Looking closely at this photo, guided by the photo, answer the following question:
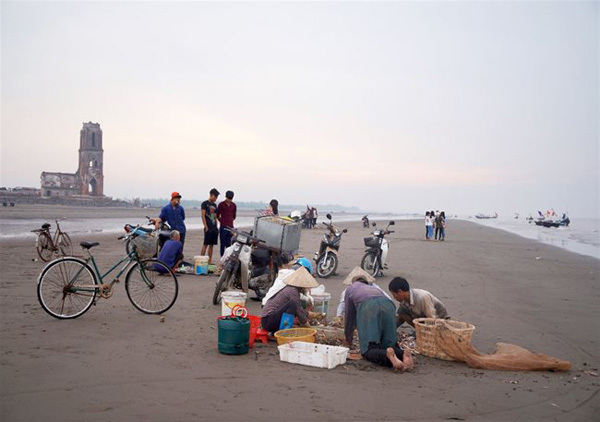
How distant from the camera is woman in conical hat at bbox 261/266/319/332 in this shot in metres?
6.68

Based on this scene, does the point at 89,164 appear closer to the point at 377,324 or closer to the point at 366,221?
the point at 366,221

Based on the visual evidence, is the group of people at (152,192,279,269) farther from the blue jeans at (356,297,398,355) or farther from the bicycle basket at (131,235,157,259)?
the blue jeans at (356,297,398,355)

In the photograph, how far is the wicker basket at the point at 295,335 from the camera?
604 cm

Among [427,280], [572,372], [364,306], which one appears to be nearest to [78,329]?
[364,306]

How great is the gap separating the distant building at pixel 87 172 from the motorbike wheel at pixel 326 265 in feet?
264

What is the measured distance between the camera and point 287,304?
6723 mm

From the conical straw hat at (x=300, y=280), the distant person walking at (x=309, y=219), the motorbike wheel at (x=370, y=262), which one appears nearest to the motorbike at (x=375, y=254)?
the motorbike wheel at (x=370, y=262)

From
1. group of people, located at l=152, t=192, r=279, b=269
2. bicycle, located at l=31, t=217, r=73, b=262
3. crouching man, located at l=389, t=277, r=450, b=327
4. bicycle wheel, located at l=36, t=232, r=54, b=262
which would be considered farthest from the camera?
bicycle wheel, located at l=36, t=232, r=54, b=262

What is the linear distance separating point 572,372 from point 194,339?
4749 mm

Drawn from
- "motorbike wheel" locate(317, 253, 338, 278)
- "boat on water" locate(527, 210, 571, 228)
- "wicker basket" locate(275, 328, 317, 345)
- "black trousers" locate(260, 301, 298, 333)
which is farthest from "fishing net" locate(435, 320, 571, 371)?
"boat on water" locate(527, 210, 571, 228)

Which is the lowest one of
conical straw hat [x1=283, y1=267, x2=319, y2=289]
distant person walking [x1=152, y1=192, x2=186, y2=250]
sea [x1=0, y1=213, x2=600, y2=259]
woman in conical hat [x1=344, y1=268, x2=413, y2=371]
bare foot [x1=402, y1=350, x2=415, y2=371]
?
sea [x1=0, y1=213, x2=600, y2=259]

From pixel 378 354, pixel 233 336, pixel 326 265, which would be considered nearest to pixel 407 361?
pixel 378 354

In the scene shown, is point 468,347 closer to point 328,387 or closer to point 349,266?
point 328,387

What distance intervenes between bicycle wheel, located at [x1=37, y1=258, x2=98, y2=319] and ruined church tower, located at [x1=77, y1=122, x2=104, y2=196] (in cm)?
8576
